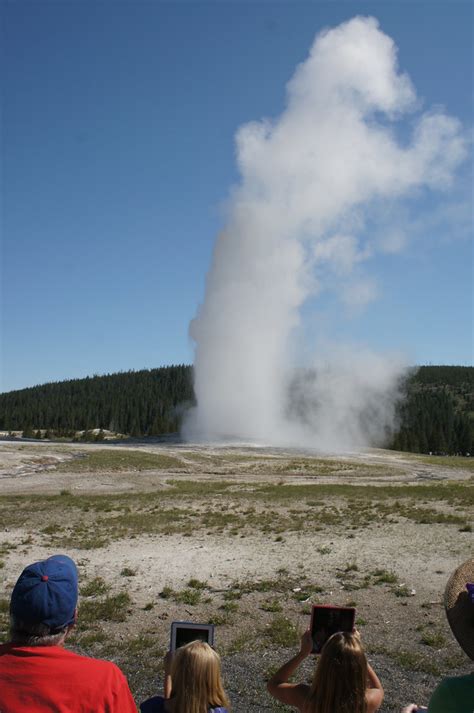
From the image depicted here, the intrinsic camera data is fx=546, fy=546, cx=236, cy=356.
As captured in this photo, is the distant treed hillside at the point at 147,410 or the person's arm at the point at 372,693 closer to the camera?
the person's arm at the point at 372,693

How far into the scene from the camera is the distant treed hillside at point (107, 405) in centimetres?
13788

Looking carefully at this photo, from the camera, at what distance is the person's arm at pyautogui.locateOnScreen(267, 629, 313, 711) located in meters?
3.53

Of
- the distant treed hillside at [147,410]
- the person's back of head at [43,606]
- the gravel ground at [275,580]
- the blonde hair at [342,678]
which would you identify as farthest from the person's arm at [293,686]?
the distant treed hillside at [147,410]

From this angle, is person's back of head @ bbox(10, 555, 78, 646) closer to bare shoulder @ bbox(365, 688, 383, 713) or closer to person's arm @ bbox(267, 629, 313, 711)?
person's arm @ bbox(267, 629, 313, 711)

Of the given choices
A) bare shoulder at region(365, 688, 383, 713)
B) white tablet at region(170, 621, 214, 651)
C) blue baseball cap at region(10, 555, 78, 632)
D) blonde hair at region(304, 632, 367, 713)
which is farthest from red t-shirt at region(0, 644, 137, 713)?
bare shoulder at region(365, 688, 383, 713)

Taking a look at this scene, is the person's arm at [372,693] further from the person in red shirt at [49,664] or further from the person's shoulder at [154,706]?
the person in red shirt at [49,664]

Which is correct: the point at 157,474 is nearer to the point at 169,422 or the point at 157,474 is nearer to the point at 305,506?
the point at 305,506

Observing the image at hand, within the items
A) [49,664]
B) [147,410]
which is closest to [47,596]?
[49,664]

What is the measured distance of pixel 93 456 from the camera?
4841cm

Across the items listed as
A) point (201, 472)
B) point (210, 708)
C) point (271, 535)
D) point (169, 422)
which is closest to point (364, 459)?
point (201, 472)

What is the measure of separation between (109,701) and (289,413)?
93920mm

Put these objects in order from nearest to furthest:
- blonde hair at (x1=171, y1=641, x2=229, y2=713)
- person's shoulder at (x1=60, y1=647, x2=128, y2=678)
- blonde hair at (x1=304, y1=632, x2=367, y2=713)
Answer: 1. person's shoulder at (x1=60, y1=647, x2=128, y2=678)
2. blonde hair at (x1=304, y1=632, x2=367, y2=713)
3. blonde hair at (x1=171, y1=641, x2=229, y2=713)

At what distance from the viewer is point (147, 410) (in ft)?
488

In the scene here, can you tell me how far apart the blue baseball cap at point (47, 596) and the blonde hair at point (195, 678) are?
756 millimetres
